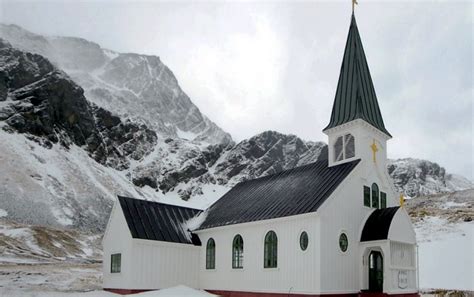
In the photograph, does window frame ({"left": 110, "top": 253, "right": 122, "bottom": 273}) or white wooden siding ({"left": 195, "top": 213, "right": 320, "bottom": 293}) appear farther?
window frame ({"left": 110, "top": 253, "right": 122, "bottom": 273})

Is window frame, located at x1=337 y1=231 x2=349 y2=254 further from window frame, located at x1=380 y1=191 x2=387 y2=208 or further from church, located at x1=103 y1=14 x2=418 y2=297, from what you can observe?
window frame, located at x1=380 y1=191 x2=387 y2=208

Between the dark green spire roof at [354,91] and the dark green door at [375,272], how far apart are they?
683 cm

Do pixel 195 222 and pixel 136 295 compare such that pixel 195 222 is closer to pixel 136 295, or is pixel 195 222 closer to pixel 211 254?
pixel 211 254

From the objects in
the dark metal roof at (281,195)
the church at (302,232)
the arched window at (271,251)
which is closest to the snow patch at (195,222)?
the church at (302,232)

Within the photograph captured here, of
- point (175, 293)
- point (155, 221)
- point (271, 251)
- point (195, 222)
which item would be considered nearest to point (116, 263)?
point (155, 221)

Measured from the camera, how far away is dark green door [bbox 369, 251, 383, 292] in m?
21.8

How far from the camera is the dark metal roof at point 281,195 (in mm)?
21391

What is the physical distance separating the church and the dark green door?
0.05 m

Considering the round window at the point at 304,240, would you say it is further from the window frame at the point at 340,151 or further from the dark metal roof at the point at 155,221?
the dark metal roof at the point at 155,221

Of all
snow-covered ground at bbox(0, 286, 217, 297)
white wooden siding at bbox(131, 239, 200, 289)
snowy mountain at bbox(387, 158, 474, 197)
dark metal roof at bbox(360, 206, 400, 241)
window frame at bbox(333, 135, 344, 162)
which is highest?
snowy mountain at bbox(387, 158, 474, 197)

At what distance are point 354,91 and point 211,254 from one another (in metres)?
12.0

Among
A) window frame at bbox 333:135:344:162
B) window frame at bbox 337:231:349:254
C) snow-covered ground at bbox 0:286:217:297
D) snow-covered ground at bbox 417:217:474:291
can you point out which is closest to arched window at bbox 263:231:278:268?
window frame at bbox 337:231:349:254

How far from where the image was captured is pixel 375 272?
22312mm

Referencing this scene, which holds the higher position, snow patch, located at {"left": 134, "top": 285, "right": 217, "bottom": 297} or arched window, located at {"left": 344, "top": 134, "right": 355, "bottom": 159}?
arched window, located at {"left": 344, "top": 134, "right": 355, "bottom": 159}
